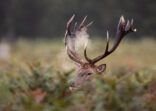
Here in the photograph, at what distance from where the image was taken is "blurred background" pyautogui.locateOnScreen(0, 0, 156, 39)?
45.9 m

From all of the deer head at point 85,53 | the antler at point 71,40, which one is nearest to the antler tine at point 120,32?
the deer head at point 85,53

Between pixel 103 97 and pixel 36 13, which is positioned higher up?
pixel 36 13

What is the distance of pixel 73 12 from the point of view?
48.5 meters

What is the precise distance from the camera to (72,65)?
7.48m

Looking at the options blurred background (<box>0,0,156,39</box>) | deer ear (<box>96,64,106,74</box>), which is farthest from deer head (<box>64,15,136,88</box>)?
blurred background (<box>0,0,156,39</box>)

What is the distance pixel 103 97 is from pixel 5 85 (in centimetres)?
81

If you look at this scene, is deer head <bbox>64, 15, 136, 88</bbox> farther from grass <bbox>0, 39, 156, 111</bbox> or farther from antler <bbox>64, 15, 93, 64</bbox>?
grass <bbox>0, 39, 156, 111</bbox>

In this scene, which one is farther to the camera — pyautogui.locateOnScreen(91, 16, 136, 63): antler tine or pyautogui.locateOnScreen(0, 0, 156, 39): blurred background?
pyautogui.locateOnScreen(0, 0, 156, 39): blurred background

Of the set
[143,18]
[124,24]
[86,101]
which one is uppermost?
[143,18]

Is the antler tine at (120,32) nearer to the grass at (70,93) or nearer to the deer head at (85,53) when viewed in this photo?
the deer head at (85,53)

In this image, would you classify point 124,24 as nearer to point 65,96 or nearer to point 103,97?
point 103,97

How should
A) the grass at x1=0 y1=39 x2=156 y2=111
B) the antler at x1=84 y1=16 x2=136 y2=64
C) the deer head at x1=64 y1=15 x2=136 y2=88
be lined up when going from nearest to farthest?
the grass at x1=0 y1=39 x2=156 y2=111, the deer head at x1=64 y1=15 x2=136 y2=88, the antler at x1=84 y1=16 x2=136 y2=64

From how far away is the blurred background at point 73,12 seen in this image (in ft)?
151

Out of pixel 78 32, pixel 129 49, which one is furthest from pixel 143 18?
pixel 78 32
